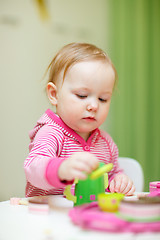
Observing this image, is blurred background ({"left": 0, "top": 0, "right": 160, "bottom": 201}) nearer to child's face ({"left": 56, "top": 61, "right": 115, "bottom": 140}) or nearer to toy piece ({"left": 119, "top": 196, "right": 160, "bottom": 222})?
child's face ({"left": 56, "top": 61, "right": 115, "bottom": 140})

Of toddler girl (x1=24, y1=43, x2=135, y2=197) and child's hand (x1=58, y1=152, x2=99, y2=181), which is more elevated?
toddler girl (x1=24, y1=43, x2=135, y2=197)

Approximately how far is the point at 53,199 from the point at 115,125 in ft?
4.96

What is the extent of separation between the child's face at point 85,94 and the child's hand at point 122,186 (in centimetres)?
18

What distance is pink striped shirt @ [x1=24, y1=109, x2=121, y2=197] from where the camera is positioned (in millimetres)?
704

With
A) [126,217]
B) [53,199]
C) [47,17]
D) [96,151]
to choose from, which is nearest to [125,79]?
[47,17]

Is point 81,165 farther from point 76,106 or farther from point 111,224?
point 76,106

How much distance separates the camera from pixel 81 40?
2264 millimetres

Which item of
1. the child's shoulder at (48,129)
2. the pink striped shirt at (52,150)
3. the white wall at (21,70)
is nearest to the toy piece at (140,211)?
the pink striped shirt at (52,150)

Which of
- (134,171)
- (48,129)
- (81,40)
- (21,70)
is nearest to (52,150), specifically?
(48,129)

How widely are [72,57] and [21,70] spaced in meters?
1.09

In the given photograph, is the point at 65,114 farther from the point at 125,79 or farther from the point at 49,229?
the point at 125,79

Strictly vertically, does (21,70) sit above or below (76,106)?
above

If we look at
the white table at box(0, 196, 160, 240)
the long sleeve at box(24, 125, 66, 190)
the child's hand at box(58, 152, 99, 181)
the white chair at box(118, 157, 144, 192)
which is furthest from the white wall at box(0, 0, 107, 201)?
the child's hand at box(58, 152, 99, 181)

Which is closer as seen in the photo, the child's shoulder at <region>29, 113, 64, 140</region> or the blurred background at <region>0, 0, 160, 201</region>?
the child's shoulder at <region>29, 113, 64, 140</region>
